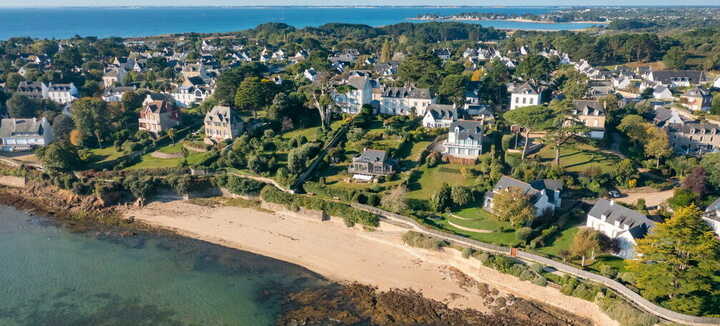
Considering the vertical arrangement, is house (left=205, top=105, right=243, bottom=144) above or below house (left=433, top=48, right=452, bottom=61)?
below

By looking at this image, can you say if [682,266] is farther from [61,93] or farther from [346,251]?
[61,93]

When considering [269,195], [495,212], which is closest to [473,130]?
[495,212]

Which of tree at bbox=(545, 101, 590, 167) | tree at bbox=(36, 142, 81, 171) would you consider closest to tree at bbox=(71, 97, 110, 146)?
tree at bbox=(36, 142, 81, 171)

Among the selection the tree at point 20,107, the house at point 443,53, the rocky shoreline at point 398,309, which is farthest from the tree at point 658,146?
the house at point 443,53

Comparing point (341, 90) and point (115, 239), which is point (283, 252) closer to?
point (115, 239)

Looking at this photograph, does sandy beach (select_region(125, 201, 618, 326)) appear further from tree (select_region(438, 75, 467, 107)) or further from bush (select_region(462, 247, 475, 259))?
tree (select_region(438, 75, 467, 107))

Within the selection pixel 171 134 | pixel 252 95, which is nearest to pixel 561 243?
pixel 252 95
